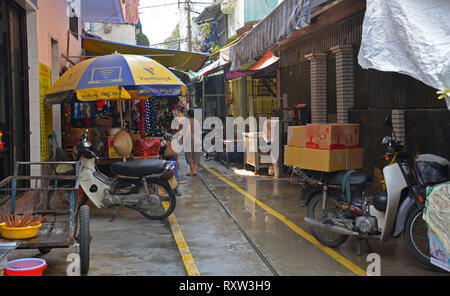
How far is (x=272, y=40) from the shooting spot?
1034cm

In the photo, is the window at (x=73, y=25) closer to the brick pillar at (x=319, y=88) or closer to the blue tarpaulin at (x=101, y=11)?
the blue tarpaulin at (x=101, y=11)

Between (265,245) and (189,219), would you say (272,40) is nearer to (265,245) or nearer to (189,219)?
(189,219)

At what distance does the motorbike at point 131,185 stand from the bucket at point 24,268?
3823 millimetres

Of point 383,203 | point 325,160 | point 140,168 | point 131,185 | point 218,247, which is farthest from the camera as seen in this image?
point 131,185

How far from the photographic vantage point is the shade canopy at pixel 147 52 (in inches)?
563

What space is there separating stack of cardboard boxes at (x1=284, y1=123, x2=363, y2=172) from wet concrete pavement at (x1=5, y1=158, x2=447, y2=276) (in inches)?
43.0

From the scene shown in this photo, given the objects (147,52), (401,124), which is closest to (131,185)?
(401,124)

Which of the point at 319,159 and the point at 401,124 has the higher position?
the point at 401,124

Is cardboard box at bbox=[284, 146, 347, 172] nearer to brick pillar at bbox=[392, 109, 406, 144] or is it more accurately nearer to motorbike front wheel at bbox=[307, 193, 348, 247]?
motorbike front wheel at bbox=[307, 193, 348, 247]

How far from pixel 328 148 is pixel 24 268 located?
476 centimetres

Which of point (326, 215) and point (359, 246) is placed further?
point (326, 215)

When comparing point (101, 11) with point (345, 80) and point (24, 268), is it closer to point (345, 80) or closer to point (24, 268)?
point (345, 80)

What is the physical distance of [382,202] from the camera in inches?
226

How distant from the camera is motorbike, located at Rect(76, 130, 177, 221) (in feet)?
27.0
